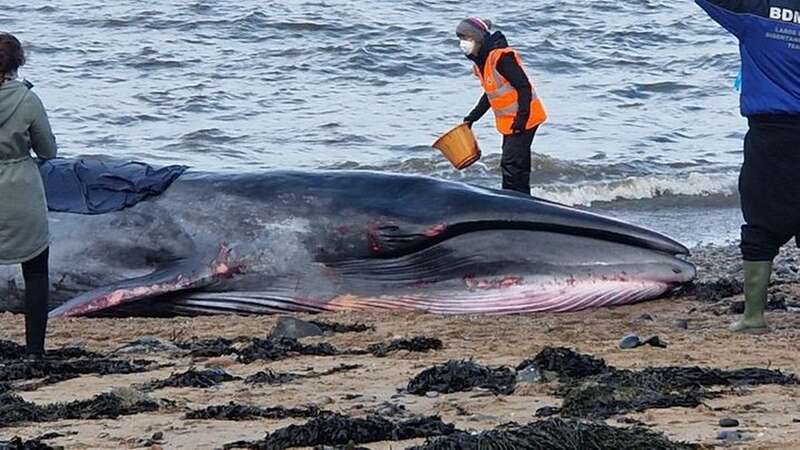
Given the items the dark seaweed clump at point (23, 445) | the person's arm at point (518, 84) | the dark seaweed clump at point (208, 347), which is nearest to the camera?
the dark seaweed clump at point (23, 445)

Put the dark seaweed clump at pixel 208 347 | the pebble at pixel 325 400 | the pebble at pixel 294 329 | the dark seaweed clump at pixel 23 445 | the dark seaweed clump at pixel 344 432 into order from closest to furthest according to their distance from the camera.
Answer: the dark seaweed clump at pixel 23 445 < the dark seaweed clump at pixel 344 432 < the pebble at pixel 325 400 < the dark seaweed clump at pixel 208 347 < the pebble at pixel 294 329

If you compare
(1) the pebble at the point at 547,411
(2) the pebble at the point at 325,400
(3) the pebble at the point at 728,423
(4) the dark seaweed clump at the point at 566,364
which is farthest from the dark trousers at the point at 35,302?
(3) the pebble at the point at 728,423

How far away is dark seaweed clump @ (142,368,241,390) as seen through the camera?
26.4 feet

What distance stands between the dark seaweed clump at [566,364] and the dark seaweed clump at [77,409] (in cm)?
194

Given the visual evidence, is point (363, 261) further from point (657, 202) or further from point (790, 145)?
point (657, 202)

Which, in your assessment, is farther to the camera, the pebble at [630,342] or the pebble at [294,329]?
the pebble at [294,329]

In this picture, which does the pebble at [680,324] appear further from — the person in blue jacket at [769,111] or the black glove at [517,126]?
the black glove at [517,126]

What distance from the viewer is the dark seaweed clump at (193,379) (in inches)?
316

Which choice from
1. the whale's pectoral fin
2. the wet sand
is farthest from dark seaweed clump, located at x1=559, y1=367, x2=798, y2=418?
the whale's pectoral fin

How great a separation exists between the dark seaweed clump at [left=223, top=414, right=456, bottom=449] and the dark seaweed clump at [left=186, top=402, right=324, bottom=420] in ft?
1.78

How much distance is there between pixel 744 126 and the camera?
80.5ft

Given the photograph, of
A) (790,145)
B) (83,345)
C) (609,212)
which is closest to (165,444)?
(83,345)

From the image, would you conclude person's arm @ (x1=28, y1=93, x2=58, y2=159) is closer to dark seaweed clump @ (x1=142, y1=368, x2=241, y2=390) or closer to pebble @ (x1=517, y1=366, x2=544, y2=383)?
dark seaweed clump @ (x1=142, y1=368, x2=241, y2=390)

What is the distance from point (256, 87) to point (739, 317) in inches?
684
